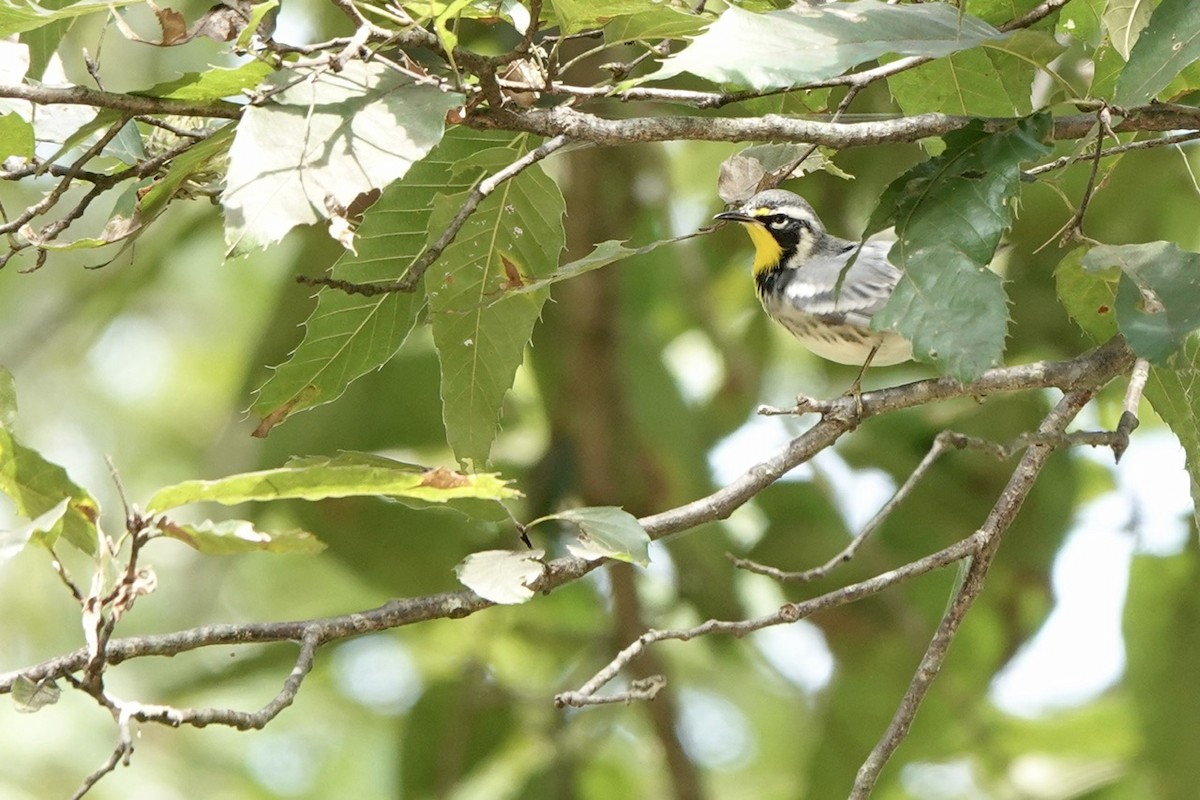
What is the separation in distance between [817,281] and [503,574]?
1335 millimetres

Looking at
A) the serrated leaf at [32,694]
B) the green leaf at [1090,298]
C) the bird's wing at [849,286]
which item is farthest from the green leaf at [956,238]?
the serrated leaf at [32,694]

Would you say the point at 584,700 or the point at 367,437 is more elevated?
the point at 584,700

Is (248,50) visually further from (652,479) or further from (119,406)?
(119,406)

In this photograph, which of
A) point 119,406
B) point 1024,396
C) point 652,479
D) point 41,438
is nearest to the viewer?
point 1024,396

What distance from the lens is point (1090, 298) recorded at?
184cm

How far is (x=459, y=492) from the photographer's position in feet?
4.44

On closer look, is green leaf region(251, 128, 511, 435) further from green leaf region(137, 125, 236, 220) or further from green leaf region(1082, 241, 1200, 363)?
green leaf region(1082, 241, 1200, 363)

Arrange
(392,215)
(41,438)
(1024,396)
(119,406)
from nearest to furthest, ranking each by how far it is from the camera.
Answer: (392,215), (1024,396), (41,438), (119,406)

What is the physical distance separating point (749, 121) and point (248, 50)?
523 millimetres

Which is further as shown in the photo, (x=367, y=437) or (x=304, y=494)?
(x=367, y=437)

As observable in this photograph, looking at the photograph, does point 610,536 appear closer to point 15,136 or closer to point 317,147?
point 317,147

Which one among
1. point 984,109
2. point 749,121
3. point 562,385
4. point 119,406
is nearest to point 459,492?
point 749,121

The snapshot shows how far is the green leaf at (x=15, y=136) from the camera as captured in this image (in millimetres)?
1478

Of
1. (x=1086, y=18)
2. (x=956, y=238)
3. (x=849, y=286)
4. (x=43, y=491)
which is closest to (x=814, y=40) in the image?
(x=956, y=238)
